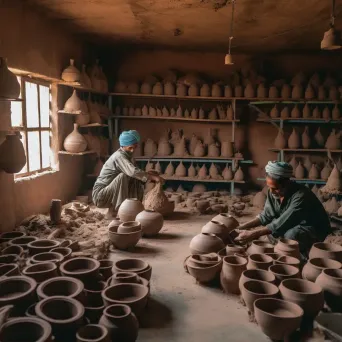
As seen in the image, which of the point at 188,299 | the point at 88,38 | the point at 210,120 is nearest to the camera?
the point at 188,299

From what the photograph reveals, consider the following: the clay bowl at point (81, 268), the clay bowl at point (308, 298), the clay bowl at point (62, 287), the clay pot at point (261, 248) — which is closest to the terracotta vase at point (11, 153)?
the clay bowl at point (81, 268)

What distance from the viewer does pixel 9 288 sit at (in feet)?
9.03

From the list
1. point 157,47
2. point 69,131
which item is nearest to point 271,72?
point 157,47

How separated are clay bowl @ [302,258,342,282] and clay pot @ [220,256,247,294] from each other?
1.70ft

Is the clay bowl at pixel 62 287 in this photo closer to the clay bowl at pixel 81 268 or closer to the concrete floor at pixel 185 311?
the clay bowl at pixel 81 268

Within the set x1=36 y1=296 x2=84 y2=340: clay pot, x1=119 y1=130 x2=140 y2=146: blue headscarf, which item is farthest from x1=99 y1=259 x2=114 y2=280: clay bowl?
x1=119 y1=130 x2=140 y2=146: blue headscarf

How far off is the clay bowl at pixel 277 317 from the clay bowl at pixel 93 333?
42.0 inches

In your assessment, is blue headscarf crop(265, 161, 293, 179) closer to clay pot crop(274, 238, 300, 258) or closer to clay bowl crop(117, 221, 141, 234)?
clay pot crop(274, 238, 300, 258)

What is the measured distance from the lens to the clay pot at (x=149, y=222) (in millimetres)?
4898

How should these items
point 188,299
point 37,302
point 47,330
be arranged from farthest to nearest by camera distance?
point 188,299, point 37,302, point 47,330

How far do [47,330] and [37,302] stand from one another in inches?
21.7

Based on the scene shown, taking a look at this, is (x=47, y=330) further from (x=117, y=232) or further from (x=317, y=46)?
(x=317, y=46)

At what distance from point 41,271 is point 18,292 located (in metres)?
0.26

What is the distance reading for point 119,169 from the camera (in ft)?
19.0
